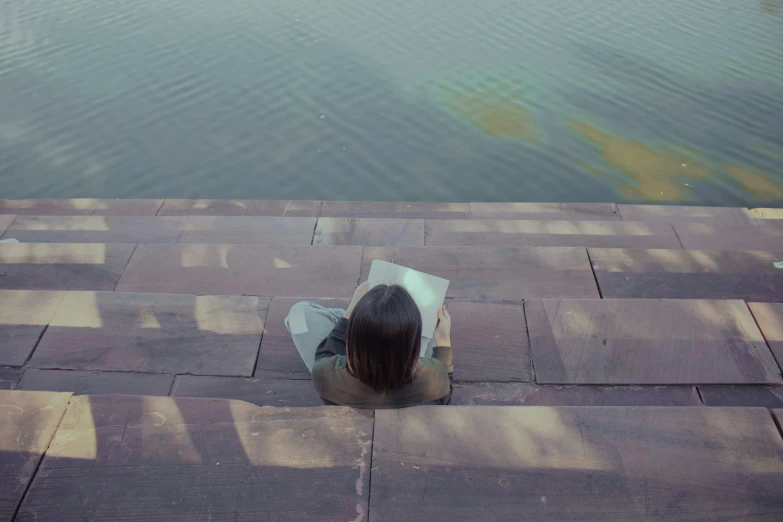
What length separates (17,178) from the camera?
6.31m

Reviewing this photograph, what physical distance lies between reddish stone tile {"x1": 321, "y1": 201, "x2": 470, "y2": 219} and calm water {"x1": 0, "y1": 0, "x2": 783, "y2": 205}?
567mm

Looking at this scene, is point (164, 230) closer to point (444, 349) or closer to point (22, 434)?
point (22, 434)

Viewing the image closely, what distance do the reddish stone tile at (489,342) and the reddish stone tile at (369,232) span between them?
136 cm

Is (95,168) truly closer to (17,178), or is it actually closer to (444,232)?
(17,178)

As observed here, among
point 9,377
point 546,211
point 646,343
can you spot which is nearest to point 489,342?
point 646,343

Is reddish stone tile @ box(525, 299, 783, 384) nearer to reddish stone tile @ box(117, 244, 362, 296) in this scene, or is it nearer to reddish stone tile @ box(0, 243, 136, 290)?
reddish stone tile @ box(117, 244, 362, 296)

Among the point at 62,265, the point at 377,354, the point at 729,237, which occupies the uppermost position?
Result: the point at 377,354

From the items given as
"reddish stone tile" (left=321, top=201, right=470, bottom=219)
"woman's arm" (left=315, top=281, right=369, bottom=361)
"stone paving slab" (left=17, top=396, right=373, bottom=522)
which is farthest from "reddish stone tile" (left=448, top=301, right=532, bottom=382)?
"reddish stone tile" (left=321, top=201, right=470, bottom=219)

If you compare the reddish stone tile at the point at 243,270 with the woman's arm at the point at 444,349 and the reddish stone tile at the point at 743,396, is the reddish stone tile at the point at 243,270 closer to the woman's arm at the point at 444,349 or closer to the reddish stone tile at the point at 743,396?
the woman's arm at the point at 444,349

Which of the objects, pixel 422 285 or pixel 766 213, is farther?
pixel 766 213

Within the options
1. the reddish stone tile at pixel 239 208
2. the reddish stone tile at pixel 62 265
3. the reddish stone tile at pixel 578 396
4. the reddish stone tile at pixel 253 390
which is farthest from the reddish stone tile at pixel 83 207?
the reddish stone tile at pixel 578 396

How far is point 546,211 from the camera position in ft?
18.3

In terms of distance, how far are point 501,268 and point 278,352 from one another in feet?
4.96

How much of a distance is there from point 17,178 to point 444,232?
16.7 feet
